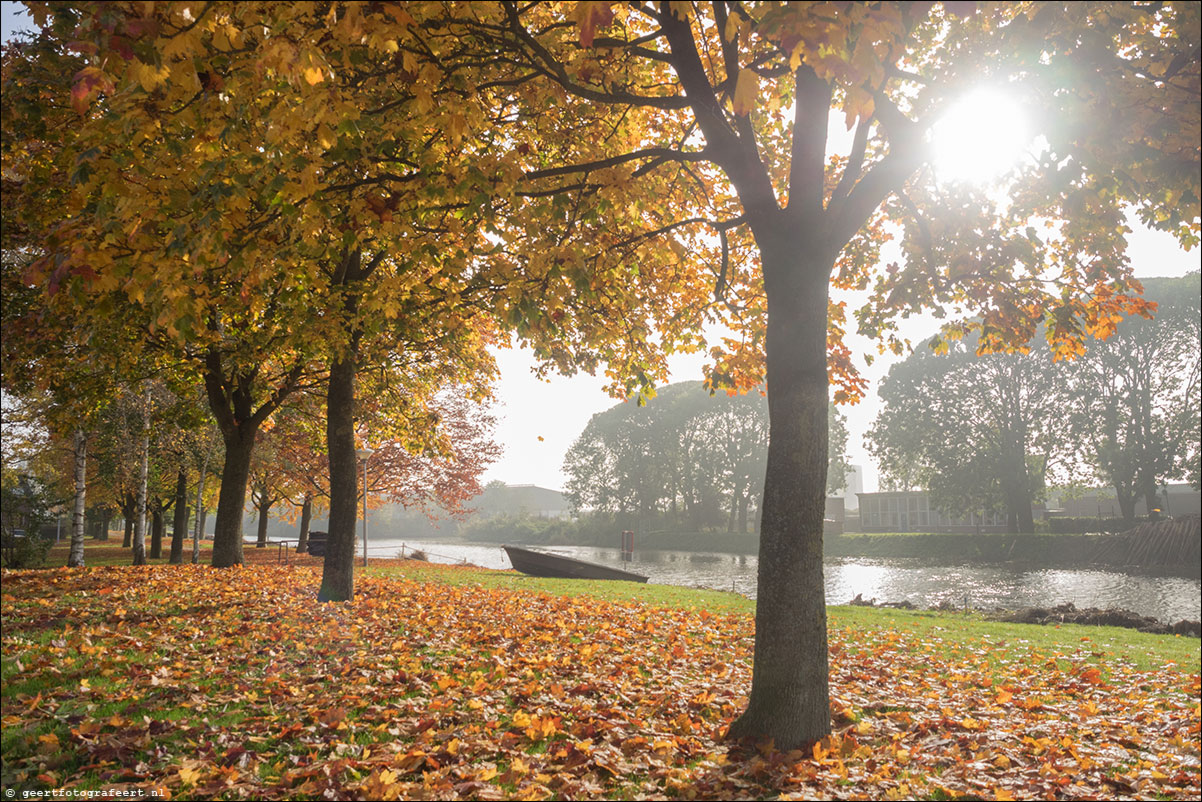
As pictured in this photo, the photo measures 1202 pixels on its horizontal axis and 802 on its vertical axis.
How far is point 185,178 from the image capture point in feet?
14.8

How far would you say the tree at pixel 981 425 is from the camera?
131 feet

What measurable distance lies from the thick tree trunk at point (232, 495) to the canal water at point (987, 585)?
1439 cm

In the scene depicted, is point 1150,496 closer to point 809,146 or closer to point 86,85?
point 809,146

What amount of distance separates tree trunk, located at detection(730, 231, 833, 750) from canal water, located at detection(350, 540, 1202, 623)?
15.6 meters

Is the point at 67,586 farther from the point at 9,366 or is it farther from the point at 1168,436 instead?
the point at 1168,436

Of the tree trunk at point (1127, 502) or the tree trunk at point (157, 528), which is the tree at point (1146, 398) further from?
the tree trunk at point (157, 528)

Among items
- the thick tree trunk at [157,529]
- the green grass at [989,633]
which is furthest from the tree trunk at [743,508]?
the thick tree trunk at [157,529]

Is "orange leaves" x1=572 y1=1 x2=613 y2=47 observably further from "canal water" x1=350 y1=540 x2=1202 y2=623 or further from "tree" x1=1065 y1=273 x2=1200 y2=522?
"tree" x1=1065 y1=273 x2=1200 y2=522

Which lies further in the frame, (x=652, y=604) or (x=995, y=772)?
(x=652, y=604)

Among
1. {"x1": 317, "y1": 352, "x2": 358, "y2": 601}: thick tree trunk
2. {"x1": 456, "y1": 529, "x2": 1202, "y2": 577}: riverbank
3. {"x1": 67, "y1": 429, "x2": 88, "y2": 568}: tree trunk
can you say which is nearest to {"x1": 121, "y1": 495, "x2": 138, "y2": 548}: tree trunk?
{"x1": 67, "y1": 429, "x2": 88, "y2": 568}: tree trunk

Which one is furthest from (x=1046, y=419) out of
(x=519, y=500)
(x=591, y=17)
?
(x=519, y=500)

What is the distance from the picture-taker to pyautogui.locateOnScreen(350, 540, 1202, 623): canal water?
1966cm

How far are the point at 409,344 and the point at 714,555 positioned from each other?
3933 centimetres

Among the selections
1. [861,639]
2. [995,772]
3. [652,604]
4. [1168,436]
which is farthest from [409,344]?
[1168,436]
